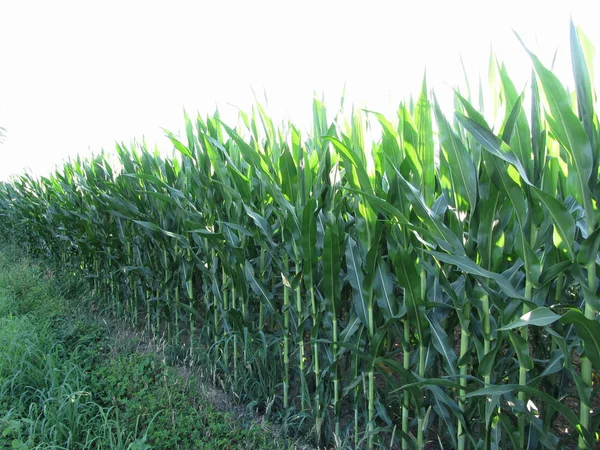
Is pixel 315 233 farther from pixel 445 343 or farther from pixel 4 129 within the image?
pixel 4 129

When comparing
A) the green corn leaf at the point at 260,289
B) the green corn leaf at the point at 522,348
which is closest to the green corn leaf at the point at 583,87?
the green corn leaf at the point at 522,348

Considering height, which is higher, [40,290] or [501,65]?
[40,290]

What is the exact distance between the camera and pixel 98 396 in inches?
110

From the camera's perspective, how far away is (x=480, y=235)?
1.47 meters

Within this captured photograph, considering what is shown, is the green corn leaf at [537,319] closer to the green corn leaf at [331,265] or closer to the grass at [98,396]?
the green corn leaf at [331,265]

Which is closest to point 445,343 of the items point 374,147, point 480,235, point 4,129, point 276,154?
point 480,235

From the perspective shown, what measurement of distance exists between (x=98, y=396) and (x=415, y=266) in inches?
89.6

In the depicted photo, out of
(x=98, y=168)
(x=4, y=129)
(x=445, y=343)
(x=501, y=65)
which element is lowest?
(x=445, y=343)

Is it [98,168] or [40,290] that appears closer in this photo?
[98,168]

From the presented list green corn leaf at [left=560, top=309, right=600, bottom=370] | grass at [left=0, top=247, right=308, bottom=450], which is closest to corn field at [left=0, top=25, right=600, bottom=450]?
green corn leaf at [left=560, top=309, right=600, bottom=370]

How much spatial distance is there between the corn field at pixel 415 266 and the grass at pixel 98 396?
1.08ft

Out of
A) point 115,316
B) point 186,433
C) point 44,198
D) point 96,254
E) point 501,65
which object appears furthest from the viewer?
point 44,198

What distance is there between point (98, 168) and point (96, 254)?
0.95 metres

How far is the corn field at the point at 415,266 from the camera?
52.1 inches
